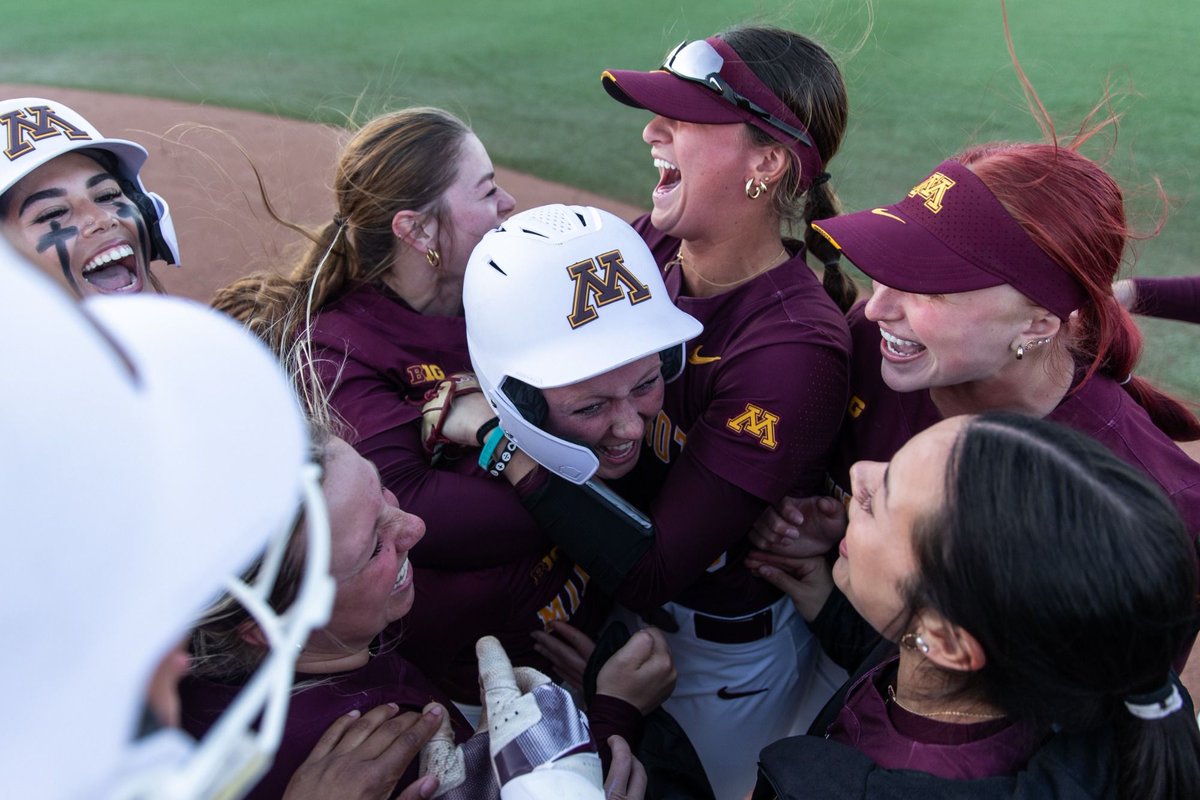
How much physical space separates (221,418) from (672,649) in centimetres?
193

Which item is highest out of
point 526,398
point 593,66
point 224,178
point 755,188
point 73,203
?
point 755,188

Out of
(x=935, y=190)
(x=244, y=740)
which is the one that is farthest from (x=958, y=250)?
(x=244, y=740)

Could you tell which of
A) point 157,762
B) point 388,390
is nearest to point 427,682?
point 388,390

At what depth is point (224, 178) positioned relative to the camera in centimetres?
558

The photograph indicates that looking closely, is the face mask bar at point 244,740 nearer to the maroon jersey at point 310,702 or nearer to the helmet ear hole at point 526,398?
the maroon jersey at point 310,702

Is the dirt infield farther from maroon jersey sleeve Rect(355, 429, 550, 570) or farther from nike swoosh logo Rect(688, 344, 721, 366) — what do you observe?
nike swoosh logo Rect(688, 344, 721, 366)

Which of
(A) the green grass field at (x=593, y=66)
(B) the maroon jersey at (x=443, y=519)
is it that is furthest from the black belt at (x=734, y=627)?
(A) the green grass field at (x=593, y=66)

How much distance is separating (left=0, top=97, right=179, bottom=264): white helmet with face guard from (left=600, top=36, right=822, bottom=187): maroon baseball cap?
5.10ft

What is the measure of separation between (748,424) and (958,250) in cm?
56

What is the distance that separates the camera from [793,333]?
198 centimetres

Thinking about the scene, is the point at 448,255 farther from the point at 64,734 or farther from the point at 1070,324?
the point at 64,734

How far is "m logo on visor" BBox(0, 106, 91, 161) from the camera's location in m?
2.36

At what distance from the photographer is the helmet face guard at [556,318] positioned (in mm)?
1918

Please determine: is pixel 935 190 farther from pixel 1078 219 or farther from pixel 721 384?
pixel 721 384
